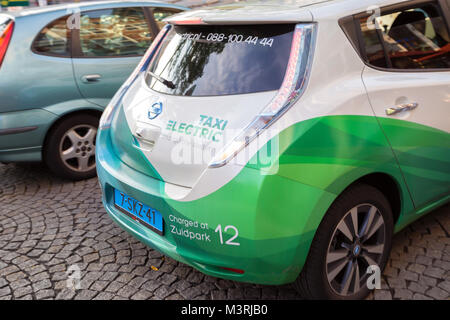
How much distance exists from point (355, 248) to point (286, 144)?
2.72ft

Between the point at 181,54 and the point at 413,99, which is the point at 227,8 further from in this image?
the point at 413,99

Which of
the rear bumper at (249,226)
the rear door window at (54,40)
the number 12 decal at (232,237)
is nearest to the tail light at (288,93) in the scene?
the rear bumper at (249,226)

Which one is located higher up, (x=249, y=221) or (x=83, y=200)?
(x=249, y=221)

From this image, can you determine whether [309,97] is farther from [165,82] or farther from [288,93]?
[165,82]

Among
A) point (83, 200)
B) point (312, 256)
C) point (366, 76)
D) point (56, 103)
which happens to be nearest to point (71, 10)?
point (56, 103)

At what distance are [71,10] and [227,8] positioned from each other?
96.5 inches

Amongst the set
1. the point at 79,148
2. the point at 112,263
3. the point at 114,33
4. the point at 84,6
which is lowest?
the point at 112,263

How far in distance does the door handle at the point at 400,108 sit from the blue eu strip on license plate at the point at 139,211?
1322mm

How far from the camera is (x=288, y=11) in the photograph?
2.54 m

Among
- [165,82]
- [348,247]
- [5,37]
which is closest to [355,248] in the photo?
[348,247]

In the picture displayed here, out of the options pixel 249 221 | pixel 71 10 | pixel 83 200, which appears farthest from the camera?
pixel 71 10

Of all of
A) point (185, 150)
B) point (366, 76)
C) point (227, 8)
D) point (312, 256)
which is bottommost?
point (312, 256)

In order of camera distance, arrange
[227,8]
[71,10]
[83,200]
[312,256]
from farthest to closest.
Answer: [71,10] < [83,200] < [227,8] < [312,256]

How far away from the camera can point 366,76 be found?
8.56 ft
